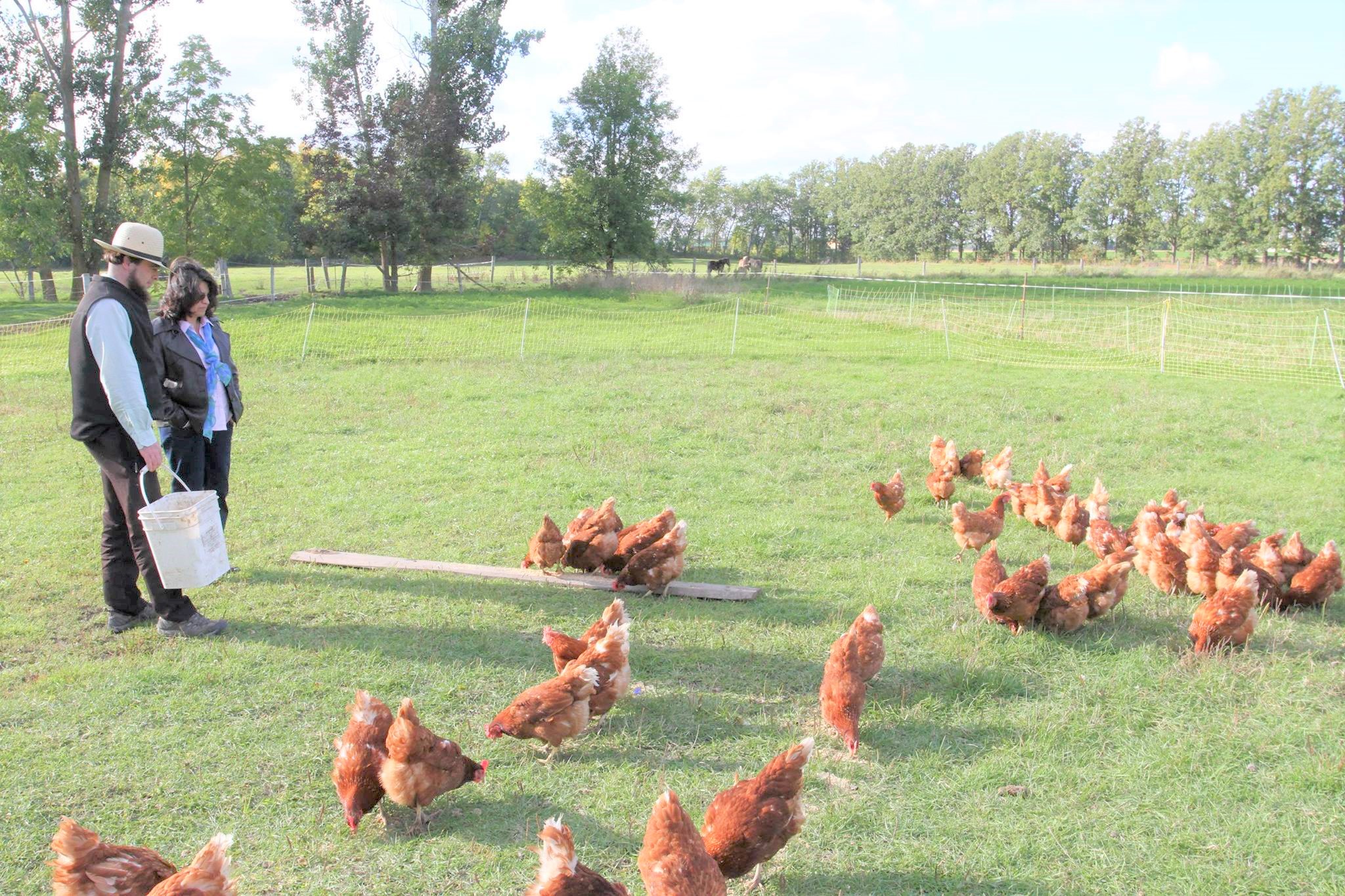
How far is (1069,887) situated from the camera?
3080 millimetres

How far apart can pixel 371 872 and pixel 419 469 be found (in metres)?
5.89

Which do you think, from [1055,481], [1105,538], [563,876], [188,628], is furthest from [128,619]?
[1055,481]

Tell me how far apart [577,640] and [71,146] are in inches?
1224

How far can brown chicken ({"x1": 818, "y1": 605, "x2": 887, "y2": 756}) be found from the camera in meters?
3.92

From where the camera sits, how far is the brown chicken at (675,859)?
2.71 metres

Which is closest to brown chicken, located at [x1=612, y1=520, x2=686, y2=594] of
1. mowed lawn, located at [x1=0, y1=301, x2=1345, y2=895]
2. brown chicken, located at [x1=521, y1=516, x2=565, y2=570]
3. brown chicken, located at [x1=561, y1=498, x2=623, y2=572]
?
mowed lawn, located at [x1=0, y1=301, x2=1345, y2=895]

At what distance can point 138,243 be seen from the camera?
15.2ft

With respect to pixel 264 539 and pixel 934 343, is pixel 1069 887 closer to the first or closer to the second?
pixel 264 539

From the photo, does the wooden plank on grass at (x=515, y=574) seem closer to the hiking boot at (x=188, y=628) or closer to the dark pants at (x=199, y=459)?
the dark pants at (x=199, y=459)

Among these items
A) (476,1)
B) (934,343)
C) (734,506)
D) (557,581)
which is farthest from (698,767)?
(476,1)

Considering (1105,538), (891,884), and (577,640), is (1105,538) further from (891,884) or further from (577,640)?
(577,640)

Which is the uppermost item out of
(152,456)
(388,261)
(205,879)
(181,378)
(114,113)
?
(114,113)

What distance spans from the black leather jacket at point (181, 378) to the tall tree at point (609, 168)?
103 feet

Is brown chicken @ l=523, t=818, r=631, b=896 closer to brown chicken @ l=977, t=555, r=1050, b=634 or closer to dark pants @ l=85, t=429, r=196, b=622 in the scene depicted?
brown chicken @ l=977, t=555, r=1050, b=634
